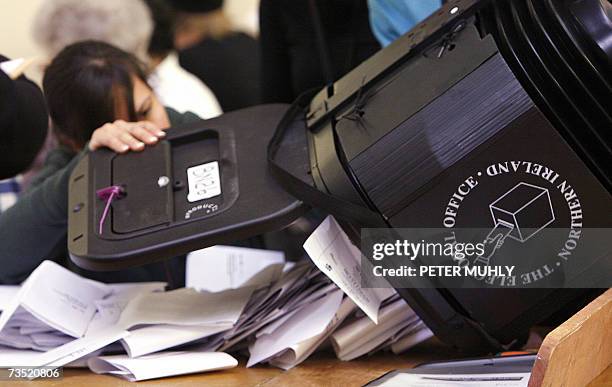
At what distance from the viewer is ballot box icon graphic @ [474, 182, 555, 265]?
0.87 m

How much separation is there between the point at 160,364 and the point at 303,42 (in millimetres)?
871

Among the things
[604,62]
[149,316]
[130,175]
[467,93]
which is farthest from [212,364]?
[604,62]

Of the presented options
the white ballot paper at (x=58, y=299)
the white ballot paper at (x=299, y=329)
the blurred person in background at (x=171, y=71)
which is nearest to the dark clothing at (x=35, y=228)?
the white ballot paper at (x=58, y=299)

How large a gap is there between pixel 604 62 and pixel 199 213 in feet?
1.38

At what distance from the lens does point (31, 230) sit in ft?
3.97

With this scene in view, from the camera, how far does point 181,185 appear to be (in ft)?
3.24

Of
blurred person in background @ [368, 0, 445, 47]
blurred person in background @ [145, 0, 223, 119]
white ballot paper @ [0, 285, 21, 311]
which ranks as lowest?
white ballot paper @ [0, 285, 21, 311]

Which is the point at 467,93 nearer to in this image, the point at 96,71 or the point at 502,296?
the point at 502,296

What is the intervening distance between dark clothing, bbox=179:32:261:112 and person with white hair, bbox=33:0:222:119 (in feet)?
0.42

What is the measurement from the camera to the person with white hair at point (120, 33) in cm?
153

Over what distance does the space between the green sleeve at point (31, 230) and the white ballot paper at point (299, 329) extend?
37 cm

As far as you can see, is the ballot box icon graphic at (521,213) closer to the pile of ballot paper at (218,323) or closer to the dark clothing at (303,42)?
the pile of ballot paper at (218,323)

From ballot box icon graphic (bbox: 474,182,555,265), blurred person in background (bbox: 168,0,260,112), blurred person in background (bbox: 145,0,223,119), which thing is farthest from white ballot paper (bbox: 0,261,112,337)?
blurred person in background (bbox: 168,0,260,112)

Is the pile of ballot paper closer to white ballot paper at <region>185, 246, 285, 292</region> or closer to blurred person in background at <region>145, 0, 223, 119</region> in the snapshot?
white ballot paper at <region>185, 246, 285, 292</region>
